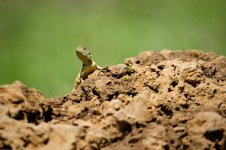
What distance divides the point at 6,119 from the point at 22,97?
0.32 meters

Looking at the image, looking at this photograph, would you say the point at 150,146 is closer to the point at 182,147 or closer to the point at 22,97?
the point at 182,147

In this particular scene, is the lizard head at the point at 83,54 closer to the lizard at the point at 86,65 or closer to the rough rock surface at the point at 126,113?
the lizard at the point at 86,65

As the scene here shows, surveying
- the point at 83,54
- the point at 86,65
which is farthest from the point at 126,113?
the point at 86,65

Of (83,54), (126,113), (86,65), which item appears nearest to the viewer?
(126,113)

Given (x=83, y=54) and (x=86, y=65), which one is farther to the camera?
(x=86, y=65)

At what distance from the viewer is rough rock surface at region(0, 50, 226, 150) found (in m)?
2.90

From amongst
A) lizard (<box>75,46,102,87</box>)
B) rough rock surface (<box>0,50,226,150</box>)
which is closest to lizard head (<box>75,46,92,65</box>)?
lizard (<box>75,46,102,87</box>)

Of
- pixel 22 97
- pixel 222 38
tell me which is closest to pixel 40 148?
pixel 22 97

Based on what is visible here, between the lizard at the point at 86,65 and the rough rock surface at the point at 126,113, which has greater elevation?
the lizard at the point at 86,65

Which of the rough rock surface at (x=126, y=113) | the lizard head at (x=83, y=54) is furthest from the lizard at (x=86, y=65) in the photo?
the rough rock surface at (x=126, y=113)

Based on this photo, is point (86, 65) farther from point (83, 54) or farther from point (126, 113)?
point (126, 113)

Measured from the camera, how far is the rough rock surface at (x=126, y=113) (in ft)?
9.52

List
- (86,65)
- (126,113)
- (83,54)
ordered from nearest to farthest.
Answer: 1. (126,113)
2. (83,54)
3. (86,65)

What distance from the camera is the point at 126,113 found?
10.1ft
